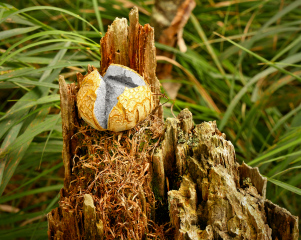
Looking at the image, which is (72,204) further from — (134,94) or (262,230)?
(262,230)

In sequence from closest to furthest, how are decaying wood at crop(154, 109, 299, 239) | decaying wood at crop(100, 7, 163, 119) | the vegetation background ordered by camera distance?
decaying wood at crop(154, 109, 299, 239)
decaying wood at crop(100, 7, 163, 119)
the vegetation background

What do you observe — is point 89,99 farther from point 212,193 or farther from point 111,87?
point 212,193

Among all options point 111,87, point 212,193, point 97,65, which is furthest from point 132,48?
point 212,193

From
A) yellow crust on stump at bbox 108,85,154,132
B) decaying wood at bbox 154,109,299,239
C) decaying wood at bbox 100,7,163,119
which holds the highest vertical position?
decaying wood at bbox 100,7,163,119

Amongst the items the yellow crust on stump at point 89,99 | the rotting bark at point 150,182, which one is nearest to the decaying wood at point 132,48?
the rotting bark at point 150,182

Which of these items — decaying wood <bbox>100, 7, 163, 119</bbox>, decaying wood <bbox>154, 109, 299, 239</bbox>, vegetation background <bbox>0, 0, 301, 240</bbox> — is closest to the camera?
decaying wood <bbox>154, 109, 299, 239</bbox>

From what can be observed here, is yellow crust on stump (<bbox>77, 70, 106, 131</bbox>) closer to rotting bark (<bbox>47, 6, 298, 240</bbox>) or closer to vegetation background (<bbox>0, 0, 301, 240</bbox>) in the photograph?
rotting bark (<bbox>47, 6, 298, 240</bbox>)

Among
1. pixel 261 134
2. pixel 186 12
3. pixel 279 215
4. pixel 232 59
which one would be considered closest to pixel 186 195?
pixel 279 215

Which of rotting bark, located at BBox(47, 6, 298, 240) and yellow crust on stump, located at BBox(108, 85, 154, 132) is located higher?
yellow crust on stump, located at BBox(108, 85, 154, 132)

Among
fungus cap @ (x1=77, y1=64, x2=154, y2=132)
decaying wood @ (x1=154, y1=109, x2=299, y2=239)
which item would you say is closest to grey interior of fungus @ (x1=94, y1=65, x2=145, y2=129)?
fungus cap @ (x1=77, y1=64, x2=154, y2=132)
